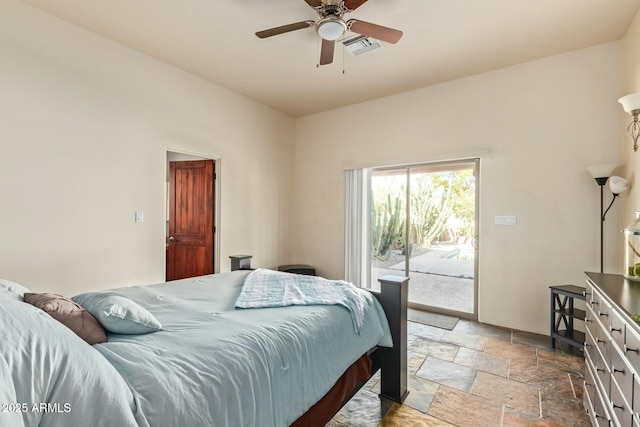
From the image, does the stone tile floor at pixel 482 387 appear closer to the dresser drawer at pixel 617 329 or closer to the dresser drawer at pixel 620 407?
the dresser drawer at pixel 620 407

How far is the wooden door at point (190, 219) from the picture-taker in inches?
166

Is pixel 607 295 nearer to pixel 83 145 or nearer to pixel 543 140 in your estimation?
pixel 543 140

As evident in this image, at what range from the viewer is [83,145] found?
2.89 metres

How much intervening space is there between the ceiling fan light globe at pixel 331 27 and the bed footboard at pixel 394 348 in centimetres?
186

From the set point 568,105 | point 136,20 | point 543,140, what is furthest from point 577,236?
point 136,20

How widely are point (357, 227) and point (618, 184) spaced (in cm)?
289

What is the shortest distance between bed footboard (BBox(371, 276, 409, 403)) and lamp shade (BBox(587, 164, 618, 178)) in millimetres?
2292

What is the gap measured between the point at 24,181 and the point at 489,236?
15.5ft

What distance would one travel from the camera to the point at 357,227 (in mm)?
4629

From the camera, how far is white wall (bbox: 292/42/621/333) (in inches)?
121

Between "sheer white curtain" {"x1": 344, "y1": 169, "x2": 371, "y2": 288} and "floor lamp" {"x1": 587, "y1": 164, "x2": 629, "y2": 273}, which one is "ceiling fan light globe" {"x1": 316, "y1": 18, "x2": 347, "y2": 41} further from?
"floor lamp" {"x1": 587, "y1": 164, "x2": 629, "y2": 273}

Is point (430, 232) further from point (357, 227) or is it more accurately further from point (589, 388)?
point (589, 388)

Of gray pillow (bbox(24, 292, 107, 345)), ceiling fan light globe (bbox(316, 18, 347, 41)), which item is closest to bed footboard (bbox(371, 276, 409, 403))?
gray pillow (bbox(24, 292, 107, 345))

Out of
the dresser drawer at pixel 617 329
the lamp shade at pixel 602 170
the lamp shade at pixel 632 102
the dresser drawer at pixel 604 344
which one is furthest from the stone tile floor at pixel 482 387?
the lamp shade at pixel 632 102
